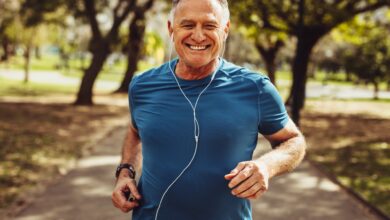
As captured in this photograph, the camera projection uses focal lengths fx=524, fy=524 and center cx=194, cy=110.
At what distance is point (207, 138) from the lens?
217 centimetres

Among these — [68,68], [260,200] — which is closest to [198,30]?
[260,200]

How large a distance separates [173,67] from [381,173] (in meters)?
7.82

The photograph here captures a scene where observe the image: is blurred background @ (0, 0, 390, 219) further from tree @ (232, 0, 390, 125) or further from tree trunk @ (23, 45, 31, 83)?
tree trunk @ (23, 45, 31, 83)

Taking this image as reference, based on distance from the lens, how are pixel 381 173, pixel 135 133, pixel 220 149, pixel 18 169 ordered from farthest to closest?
pixel 381 173, pixel 18 169, pixel 135 133, pixel 220 149

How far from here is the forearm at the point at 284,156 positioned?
2.17 meters

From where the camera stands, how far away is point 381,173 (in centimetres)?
938

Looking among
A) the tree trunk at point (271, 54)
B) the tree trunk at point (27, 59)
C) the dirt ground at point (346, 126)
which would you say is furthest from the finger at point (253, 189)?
the tree trunk at point (27, 59)

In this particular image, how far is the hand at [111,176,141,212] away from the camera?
7.83 feet

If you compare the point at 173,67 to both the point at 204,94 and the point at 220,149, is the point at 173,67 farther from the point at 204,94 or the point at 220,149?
the point at 220,149

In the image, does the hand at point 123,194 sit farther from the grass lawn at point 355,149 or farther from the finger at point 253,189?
the grass lawn at point 355,149

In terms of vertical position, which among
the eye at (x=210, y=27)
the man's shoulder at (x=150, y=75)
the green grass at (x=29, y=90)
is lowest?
the green grass at (x=29, y=90)

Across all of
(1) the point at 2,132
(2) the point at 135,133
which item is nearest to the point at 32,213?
(2) the point at 135,133

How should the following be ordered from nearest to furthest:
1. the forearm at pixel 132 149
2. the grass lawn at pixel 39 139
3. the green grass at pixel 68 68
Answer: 1. the forearm at pixel 132 149
2. the grass lawn at pixel 39 139
3. the green grass at pixel 68 68

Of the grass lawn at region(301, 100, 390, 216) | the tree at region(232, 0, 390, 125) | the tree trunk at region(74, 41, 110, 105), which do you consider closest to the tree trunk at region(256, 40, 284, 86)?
the grass lawn at region(301, 100, 390, 216)
